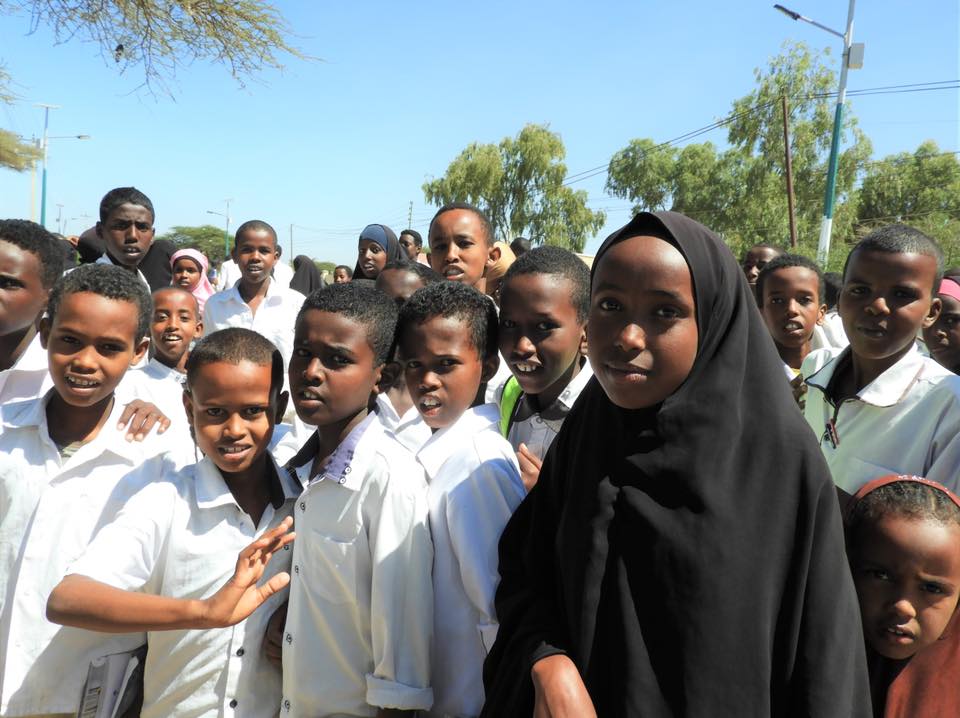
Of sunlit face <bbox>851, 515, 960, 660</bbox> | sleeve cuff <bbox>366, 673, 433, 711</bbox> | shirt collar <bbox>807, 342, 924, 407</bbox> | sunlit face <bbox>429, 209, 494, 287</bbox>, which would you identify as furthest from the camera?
sunlit face <bbox>429, 209, 494, 287</bbox>

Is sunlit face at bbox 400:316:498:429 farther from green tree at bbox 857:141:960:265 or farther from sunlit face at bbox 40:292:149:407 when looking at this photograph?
green tree at bbox 857:141:960:265

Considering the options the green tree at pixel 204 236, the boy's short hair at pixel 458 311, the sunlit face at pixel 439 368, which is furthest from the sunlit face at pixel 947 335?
the green tree at pixel 204 236

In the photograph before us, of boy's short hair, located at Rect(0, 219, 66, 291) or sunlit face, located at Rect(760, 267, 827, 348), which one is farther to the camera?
sunlit face, located at Rect(760, 267, 827, 348)

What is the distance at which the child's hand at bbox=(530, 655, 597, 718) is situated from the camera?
1.43 m

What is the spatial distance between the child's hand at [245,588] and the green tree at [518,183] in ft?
107

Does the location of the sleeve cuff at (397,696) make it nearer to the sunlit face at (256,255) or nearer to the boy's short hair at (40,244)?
the boy's short hair at (40,244)

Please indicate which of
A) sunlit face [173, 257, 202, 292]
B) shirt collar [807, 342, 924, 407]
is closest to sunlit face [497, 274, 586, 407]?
shirt collar [807, 342, 924, 407]

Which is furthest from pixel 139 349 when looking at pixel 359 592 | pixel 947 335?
pixel 947 335

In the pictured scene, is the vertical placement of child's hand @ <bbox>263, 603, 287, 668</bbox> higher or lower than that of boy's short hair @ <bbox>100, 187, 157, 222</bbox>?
lower

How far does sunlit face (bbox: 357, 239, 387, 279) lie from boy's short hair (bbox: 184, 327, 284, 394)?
3.53 meters

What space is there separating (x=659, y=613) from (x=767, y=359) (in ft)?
1.73

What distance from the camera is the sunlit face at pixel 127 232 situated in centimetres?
517

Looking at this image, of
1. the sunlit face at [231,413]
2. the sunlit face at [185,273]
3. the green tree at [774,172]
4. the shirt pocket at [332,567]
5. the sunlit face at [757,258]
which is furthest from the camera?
the green tree at [774,172]

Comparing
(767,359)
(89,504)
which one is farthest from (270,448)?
(767,359)
